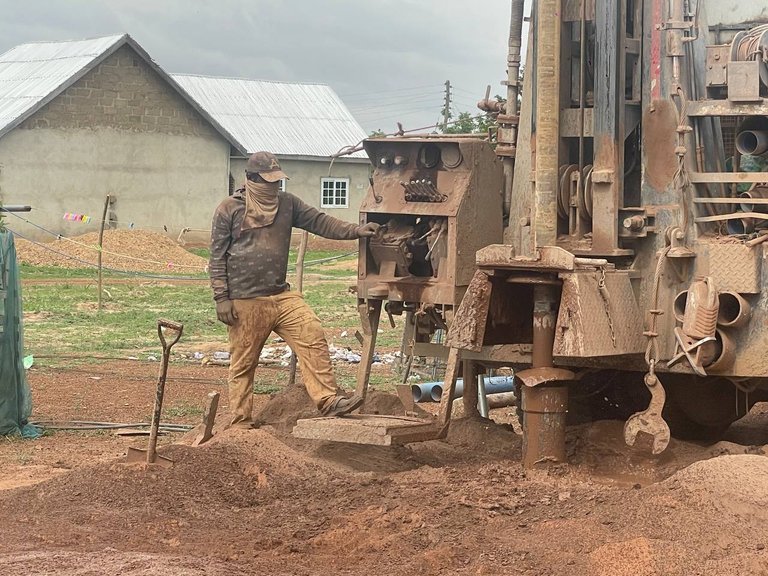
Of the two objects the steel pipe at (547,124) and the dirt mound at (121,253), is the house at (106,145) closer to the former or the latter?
the dirt mound at (121,253)

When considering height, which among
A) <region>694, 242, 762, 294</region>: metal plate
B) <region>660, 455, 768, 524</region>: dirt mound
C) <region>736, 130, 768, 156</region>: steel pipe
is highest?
<region>736, 130, 768, 156</region>: steel pipe

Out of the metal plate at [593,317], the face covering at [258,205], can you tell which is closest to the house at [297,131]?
the face covering at [258,205]

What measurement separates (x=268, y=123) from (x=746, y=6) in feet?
117

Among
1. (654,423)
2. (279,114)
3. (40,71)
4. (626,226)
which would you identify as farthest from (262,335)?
(279,114)

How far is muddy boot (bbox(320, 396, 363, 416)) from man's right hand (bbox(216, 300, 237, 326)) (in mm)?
902

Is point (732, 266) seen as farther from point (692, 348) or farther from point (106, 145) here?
point (106, 145)

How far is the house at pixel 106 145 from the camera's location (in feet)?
113

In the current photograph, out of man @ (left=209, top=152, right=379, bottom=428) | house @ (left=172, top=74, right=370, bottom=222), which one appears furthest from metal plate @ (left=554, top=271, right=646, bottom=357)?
house @ (left=172, top=74, right=370, bottom=222)

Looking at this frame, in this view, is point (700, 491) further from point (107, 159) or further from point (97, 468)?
point (107, 159)

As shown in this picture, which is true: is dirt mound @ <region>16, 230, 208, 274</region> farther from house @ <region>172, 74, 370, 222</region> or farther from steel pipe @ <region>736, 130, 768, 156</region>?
steel pipe @ <region>736, 130, 768, 156</region>

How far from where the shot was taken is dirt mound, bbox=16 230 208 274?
30938 millimetres

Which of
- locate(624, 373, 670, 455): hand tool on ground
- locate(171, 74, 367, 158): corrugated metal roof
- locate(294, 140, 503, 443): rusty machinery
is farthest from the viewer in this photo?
locate(171, 74, 367, 158): corrugated metal roof

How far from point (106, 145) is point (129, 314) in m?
17.1

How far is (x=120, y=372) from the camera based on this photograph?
45.0 ft
